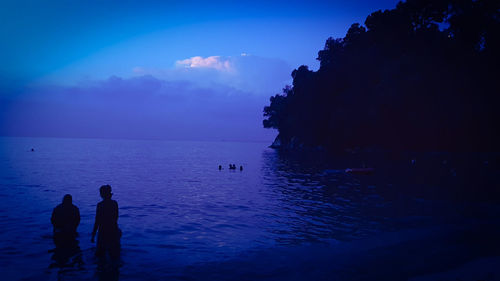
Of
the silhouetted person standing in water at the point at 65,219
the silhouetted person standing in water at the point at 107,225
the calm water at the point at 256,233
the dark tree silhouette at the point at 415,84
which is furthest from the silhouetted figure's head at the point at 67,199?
the dark tree silhouette at the point at 415,84

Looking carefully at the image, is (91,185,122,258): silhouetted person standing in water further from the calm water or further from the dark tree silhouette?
the dark tree silhouette

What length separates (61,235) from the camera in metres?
12.3

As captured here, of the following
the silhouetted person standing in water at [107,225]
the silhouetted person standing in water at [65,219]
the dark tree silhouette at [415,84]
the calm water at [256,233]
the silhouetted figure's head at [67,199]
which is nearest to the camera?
the silhouetted person standing in water at [107,225]

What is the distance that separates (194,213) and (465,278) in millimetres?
14684

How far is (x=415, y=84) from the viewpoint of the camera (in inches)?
2633

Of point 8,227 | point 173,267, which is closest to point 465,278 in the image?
point 173,267

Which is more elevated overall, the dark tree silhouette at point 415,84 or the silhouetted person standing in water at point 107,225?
the dark tree silhouette at point 415,84

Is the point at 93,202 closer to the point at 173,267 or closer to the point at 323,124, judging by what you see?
the point at 173,267

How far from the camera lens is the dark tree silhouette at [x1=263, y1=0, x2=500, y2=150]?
64.9 metres

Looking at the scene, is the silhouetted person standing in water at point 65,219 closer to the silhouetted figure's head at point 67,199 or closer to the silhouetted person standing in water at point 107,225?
the silhouetted figure's head at point 67,199

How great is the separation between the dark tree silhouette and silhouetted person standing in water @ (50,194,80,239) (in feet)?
229

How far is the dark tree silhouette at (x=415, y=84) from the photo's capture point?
6488cm

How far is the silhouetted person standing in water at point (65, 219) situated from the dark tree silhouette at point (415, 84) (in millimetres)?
69722

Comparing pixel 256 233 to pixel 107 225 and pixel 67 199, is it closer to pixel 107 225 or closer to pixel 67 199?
pixel 107 225
